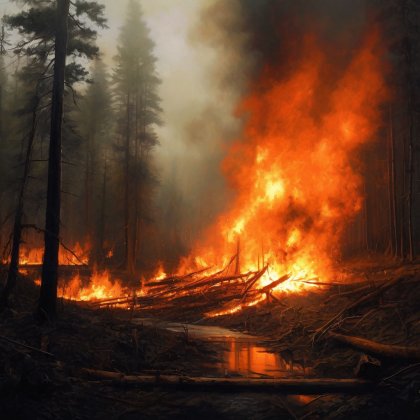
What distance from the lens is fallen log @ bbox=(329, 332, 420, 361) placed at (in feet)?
28.0

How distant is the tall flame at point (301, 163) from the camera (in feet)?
69.5

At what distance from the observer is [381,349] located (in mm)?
9281

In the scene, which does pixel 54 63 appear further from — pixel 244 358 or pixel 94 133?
pixel 94 133

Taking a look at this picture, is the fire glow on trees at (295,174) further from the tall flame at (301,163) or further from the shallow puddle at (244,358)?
the shallow puddle at (244,358)

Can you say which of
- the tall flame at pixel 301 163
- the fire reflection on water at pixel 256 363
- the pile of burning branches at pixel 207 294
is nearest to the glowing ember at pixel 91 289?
the pile of burning branches at pixel 207 294

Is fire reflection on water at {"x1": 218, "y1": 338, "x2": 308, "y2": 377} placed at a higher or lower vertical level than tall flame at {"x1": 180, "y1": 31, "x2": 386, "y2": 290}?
lower

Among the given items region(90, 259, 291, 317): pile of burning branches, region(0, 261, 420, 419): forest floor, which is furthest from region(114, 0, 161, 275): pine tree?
region(0, 261, 420, 419): forest floor

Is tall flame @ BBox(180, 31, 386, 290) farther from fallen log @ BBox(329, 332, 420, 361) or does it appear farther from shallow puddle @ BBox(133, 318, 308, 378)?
fallen log @ BBox(329, 332, 420, 361)

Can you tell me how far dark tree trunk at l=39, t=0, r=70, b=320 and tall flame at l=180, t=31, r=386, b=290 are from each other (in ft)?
37.1

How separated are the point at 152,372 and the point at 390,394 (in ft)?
16.9

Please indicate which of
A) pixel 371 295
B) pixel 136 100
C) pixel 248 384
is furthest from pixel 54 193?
pixel 136 100

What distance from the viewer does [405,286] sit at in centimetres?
1335

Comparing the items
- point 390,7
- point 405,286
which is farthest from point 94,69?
point 405,286

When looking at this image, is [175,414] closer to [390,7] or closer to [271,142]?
[271,142]
